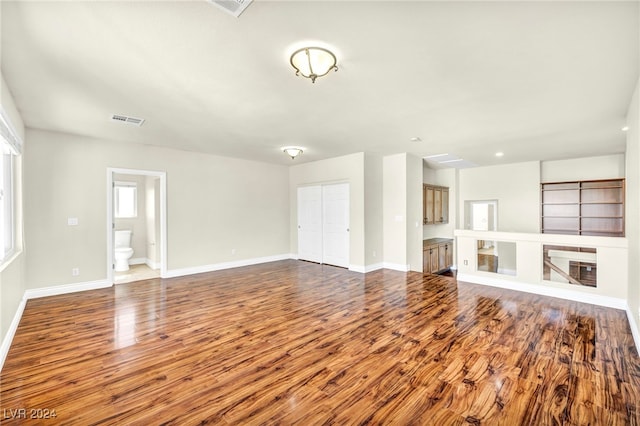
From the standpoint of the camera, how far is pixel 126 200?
23.8ft

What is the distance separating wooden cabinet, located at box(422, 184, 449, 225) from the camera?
7.32 m

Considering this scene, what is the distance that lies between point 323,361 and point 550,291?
405 centimetres

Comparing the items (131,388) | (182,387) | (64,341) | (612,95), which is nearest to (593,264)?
(612,95)

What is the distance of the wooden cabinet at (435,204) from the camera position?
24.0ft

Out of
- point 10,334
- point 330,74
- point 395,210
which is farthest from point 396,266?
point 10,334

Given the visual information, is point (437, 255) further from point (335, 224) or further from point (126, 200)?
point (126, 200)

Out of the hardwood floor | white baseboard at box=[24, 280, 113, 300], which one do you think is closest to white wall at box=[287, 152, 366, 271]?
the hardwood floor

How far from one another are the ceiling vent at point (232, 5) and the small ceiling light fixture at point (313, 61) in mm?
547

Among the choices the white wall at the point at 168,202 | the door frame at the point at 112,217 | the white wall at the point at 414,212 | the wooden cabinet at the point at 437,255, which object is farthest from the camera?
the wooden cabinet at the point at 437,255

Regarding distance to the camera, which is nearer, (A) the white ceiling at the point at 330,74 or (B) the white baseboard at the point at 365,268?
(A) the white ceiling at the point at 330,74

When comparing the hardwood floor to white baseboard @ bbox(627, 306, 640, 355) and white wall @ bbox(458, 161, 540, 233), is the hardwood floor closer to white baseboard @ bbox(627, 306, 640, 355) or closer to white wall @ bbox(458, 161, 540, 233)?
white baseboard @ bbox(627, 306, 640, 355)

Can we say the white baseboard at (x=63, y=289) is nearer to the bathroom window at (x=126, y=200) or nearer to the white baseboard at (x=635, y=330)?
the bathroom window at (x=126, y=200)

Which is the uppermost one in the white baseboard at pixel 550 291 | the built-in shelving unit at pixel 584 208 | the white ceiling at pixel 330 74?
the white ceiling at pixel 330 74

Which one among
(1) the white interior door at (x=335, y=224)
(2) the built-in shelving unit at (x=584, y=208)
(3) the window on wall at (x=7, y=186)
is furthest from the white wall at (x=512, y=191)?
(3) the window on wall at (x=7, y=186)
